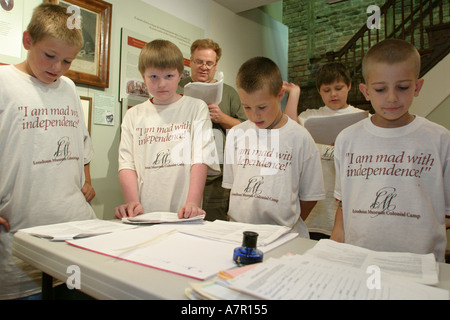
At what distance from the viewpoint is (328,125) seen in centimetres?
173

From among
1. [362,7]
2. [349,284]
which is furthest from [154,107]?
[362,7]

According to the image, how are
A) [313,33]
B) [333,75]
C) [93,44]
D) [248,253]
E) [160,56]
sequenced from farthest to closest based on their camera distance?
[313,33]
[333,75]
[93,44]
[160,56]
[248,253]

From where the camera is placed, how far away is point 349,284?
55cm

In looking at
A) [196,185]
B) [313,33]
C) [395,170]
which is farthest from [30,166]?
[313,33]

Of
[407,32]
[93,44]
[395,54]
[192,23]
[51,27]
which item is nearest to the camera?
[395,54]

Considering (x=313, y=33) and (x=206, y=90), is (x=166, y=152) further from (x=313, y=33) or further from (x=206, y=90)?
(x=313, y=33)

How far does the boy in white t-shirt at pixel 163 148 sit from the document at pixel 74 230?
1.16 ft

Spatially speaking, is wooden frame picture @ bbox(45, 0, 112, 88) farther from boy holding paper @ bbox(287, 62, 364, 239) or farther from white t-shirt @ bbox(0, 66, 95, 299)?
boy holding paper @ bbox(287, 62, 364, 239)

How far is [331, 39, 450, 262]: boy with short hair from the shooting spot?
998mm

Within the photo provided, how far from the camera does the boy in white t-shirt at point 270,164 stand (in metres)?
1.29

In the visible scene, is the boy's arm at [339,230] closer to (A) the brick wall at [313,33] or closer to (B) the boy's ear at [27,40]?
(B) the boy's ear at [27,40]

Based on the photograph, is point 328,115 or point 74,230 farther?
point 328,115

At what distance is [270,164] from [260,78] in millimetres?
387

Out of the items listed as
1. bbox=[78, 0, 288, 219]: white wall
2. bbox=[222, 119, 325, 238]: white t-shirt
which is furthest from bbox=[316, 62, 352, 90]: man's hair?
bbox=[78, 0, 288, 219]: white wall
